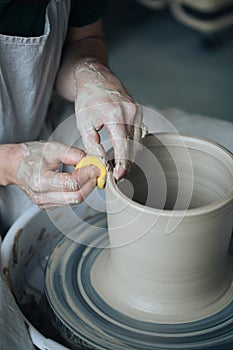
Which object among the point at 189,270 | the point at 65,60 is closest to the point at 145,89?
the point at 65,60

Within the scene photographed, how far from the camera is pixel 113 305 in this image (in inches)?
51.4

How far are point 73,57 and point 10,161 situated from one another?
432mm

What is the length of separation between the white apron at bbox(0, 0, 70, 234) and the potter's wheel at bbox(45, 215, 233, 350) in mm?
215

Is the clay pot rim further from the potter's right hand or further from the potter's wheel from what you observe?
the potter's wheel

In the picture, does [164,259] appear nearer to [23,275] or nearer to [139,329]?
[139,329]

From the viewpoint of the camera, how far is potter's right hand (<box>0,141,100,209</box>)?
1.17 metres

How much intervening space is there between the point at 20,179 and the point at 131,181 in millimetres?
229

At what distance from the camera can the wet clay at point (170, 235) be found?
116 cm

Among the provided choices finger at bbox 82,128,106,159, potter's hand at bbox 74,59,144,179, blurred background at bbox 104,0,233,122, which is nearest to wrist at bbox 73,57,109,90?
potter's hand at bbox 74,59,144,179

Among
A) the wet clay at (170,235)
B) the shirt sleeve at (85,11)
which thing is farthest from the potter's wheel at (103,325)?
the shirt sleeve at (85,11)

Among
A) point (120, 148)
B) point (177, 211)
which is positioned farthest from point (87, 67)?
point (177, 211)

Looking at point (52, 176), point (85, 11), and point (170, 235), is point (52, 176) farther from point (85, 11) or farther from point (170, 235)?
point (85, 11)

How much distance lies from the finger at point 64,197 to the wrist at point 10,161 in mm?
90

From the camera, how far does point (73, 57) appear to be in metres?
1.63
